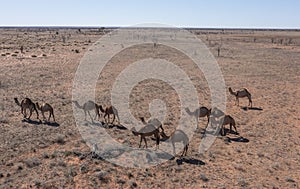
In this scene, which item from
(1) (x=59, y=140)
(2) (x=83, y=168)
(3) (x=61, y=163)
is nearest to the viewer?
(2) (x=83, y=168)

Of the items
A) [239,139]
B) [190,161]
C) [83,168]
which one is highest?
[239,139]

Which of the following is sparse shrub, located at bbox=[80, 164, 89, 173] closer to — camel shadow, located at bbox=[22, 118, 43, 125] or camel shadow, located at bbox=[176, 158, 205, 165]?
camel shadow, located at bbox=[176, 158, 205, 165]

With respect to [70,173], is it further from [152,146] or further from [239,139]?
[239,139]

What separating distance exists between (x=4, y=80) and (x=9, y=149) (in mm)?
15380

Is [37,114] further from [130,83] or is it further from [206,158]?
[130,83]

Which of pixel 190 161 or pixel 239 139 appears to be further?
pixel 239 139

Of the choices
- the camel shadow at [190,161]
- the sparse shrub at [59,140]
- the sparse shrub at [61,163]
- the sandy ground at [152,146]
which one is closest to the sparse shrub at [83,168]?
the sandy ground at [152,146]

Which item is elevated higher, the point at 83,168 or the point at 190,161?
the point at 190,161

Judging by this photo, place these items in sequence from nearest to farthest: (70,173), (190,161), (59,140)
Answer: (70,173) → (190,161) → (59,140)

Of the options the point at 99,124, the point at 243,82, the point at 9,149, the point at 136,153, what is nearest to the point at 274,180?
the point at 136,153

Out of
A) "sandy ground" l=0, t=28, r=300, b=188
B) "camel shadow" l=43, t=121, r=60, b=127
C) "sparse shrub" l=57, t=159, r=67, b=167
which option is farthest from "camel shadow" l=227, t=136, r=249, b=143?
"camel shadow" l=43, t=121, r=60, b=127

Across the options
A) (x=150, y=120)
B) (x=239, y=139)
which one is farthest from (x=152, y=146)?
(x=239, y=139)

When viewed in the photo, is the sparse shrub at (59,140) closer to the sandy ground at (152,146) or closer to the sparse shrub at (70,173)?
the sandy ground at (152,146)

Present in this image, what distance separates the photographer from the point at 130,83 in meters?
26.1
